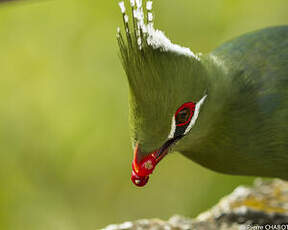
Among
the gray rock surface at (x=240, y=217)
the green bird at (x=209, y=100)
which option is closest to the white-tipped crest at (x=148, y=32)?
the green bird at (x=209, y=100)

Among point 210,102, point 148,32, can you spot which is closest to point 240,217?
point 210,102

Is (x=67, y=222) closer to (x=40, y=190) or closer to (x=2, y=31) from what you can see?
(x=40, y=190)

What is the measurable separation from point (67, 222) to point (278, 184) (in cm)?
223

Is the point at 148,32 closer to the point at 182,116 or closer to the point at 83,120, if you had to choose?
the point at 182,116

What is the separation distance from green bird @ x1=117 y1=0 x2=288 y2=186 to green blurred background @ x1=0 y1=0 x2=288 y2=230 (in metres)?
2.12

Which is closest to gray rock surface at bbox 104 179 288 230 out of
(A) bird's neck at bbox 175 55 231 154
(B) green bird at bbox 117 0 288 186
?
(B) green bird at bbox 117 0 288 186

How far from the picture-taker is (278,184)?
3.18m

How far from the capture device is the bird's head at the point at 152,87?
205 cm

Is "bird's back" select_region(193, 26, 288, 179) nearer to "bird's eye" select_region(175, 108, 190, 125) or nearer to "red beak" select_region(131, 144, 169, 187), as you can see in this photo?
"bird's eye" select_region(175, 108, 190, 125)

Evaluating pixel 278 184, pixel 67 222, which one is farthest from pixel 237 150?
pixel 67 222

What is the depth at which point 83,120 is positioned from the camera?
4.89 metres

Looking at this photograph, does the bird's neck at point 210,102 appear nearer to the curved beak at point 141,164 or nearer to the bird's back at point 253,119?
the bird's back at point 253,119

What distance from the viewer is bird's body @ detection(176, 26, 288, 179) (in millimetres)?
2439

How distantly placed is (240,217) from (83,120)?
250 cm
